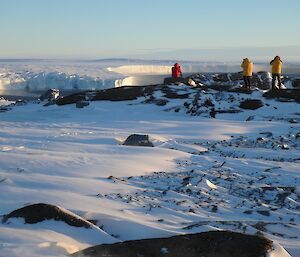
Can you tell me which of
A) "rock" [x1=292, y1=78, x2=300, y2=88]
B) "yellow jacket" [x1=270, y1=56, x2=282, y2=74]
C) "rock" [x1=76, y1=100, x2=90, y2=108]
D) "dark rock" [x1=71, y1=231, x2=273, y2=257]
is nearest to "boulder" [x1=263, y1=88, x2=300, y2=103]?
"yellow jacket" [x1=270, y1=56, x2=282, y2=74]

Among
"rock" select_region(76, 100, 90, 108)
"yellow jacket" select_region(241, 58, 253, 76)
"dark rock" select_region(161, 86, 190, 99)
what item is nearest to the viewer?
"dark rock" select_region(161, 86, 190, 99)

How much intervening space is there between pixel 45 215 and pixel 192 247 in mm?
1367

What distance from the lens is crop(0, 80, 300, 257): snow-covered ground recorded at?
14.5 feet

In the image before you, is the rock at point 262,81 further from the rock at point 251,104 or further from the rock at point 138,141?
the rock at point 138,141

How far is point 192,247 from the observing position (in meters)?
3.96

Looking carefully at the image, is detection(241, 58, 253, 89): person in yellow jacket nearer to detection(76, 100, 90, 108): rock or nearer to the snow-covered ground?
detection(76, 100, 90, 108): rock

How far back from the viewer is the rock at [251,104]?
57.4 feet

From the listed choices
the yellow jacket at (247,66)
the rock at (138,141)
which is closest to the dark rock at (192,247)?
the rock at (138,141)

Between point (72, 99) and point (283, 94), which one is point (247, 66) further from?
point (72, 99)

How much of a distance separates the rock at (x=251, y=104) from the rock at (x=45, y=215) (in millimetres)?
13729

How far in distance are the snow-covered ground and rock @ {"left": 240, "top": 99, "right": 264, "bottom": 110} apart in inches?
168

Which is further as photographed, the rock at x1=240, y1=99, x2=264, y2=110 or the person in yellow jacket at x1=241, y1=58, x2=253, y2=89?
the person in yellow jacket at x1=241, y1=58, x2=253, y2=89

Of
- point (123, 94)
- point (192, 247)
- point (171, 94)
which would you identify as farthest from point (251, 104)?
point (192, 247)

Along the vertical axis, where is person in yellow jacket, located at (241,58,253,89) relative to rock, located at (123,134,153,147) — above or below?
above
